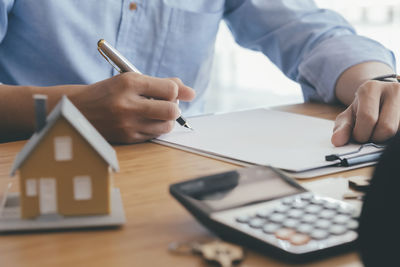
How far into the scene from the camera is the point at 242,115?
33.1 inches

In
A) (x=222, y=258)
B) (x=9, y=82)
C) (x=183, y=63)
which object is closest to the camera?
(x=222, y=258)

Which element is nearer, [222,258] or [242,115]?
[222,258]

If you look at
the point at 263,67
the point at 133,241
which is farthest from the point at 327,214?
the point at 263,67

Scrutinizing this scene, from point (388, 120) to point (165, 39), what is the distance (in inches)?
24.1

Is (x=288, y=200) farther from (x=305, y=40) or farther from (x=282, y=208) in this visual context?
(x=305, y=40)

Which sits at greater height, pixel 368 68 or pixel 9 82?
pixel 368 68

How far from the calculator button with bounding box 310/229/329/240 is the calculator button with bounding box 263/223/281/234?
0.03 metres

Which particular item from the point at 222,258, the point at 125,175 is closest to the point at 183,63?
the point at 125,175

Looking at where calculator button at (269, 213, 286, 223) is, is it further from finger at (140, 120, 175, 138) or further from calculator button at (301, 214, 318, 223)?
finger at (140, 120, 175, 138)

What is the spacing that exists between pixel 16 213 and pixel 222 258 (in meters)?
0.18

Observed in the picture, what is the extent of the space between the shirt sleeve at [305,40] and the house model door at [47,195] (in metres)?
0.69

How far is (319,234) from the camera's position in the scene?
0.34 meters

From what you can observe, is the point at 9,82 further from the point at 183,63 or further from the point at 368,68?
the point at 368,68

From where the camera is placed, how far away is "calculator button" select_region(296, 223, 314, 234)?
13.7 inches
